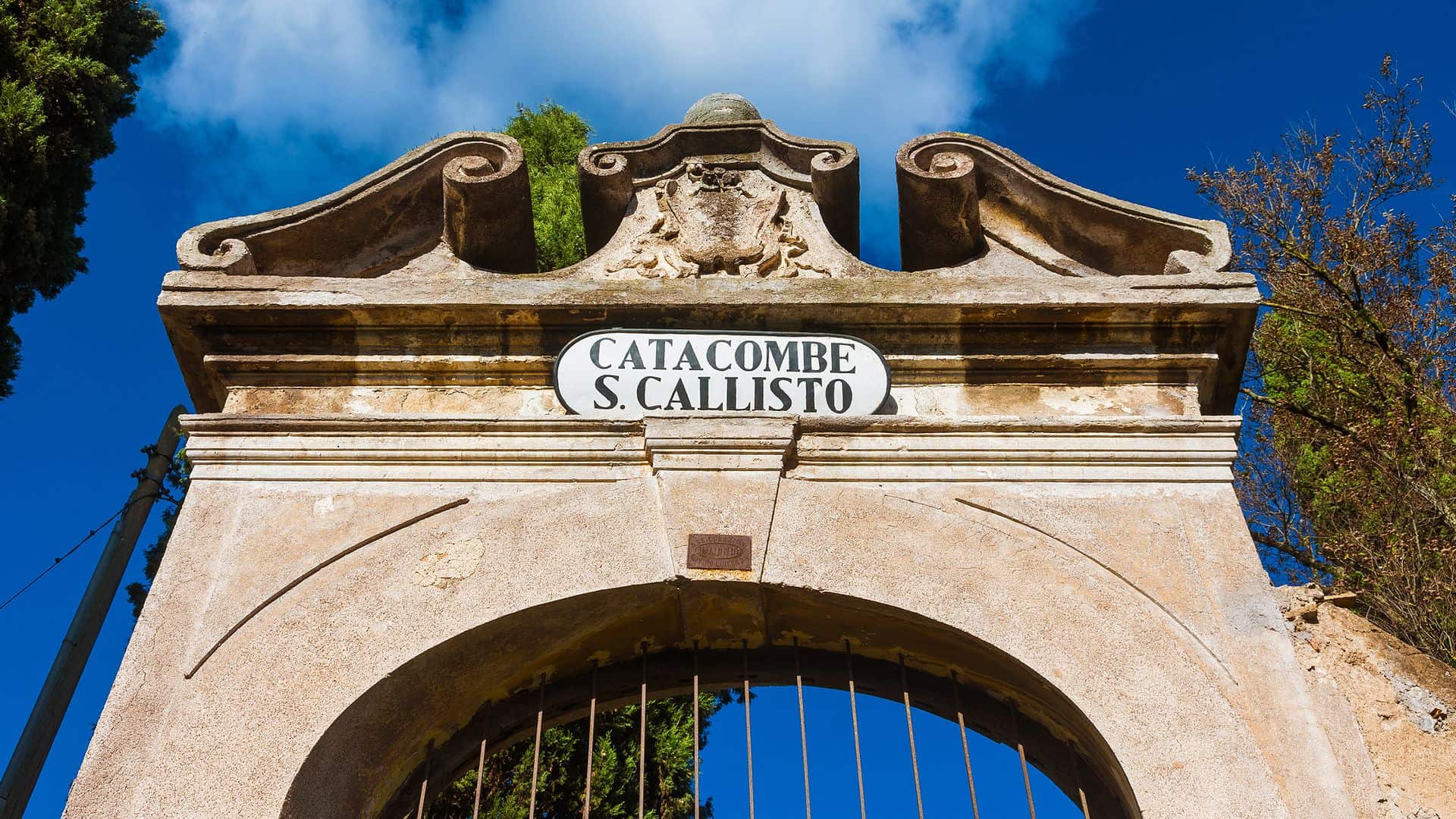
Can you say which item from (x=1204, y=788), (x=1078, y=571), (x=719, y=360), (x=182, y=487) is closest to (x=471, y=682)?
(x=719, y=360)

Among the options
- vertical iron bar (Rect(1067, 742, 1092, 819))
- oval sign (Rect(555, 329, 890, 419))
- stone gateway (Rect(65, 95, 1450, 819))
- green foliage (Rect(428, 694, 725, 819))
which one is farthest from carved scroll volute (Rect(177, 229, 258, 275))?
green foliage (Rect(428, 694, 725, 819))

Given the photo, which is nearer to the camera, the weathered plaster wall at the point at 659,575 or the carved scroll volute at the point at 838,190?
the weathered plaster wall at the point at 659,575

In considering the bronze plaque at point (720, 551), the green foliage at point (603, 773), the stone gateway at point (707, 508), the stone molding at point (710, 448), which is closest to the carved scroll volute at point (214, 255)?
the stone gateway at point (707, 508)

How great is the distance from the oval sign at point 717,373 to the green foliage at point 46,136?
3378 millimetres

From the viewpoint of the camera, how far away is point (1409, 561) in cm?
594

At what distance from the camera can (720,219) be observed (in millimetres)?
5270

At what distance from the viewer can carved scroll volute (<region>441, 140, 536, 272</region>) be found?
5168 mm

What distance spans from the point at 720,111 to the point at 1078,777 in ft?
10.6

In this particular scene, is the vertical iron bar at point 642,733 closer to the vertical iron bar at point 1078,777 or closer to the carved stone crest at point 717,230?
the vertical iron bar at point 1078,777

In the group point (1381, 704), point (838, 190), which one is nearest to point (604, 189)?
point (838, 190)

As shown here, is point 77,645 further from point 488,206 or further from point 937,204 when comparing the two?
point 937,204

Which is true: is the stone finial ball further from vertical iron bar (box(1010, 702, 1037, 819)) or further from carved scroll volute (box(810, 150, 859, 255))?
vertical iron bar (box(1010, 702, 1037, 819))

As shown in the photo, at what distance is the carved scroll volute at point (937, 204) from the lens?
16.9 feet

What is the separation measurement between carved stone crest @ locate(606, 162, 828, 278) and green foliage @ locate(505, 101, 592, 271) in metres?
2.04
